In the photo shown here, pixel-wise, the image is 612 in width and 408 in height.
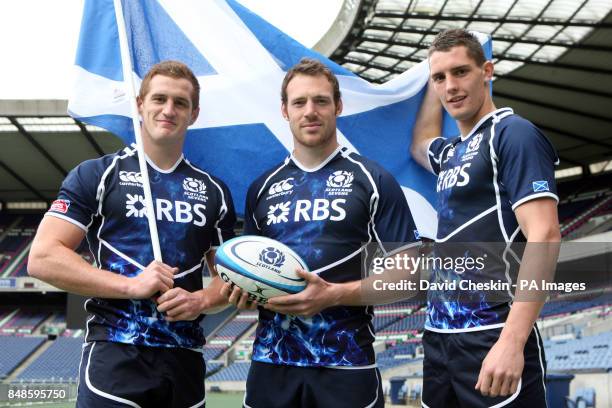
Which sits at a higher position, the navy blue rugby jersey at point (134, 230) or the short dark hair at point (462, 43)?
the short dark hair at point (462, 43)

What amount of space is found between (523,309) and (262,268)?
1.05 meters

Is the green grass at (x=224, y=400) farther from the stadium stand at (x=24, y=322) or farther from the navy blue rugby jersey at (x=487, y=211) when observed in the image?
the navy blue rugby jersey at (x=487, y=211)

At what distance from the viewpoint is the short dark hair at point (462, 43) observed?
9.17 ft

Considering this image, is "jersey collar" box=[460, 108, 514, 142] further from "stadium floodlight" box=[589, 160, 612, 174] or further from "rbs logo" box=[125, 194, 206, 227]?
"stadium floodlight" box=[589, 160, 612, 174]

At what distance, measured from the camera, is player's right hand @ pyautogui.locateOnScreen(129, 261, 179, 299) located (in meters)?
2.70

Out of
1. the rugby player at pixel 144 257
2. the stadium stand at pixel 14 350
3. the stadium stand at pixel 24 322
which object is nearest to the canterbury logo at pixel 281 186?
the rugby player at pixel 144 257

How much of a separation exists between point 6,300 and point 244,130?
31.8 metres

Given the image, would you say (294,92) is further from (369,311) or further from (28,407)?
(28,407)

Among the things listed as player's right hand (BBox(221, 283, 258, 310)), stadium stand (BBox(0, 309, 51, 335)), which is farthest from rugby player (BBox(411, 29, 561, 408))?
stadium stand (BBox(0, 309, 51, 335))

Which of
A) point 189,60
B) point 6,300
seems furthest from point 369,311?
point 6,300

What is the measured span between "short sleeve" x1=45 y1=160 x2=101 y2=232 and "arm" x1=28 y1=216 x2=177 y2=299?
61 millimetres

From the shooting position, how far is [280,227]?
9.91 ft

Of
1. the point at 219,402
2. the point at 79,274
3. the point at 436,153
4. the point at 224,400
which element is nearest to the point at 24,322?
the point at 224,400

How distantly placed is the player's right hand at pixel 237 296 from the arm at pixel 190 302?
0.35ft
